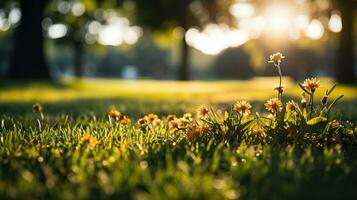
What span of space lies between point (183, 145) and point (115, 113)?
0.90m

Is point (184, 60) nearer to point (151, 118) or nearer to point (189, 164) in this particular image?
point (151, 118)

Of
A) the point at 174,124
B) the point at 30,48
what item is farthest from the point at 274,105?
the point at 30,48

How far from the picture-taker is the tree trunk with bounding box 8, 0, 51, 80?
2055 centimetres

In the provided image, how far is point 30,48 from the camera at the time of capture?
68.3 ft

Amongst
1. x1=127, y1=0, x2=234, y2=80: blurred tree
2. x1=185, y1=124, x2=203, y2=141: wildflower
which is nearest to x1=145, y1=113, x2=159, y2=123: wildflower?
x1=185, y1=124, x2=203, y2=141: wildflower

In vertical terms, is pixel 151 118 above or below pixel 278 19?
below

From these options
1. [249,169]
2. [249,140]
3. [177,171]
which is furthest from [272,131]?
[177,171]

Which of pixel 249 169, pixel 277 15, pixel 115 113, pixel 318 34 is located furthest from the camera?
pixel 318 34

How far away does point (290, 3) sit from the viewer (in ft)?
71.9

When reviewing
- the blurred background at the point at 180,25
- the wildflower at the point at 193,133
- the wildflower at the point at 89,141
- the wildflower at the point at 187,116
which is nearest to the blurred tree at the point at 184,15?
the blurred background at the point at 180,25

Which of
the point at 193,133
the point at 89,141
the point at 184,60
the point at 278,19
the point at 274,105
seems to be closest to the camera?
the point at 89,141

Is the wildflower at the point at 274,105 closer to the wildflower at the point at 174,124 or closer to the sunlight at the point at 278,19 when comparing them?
the wildflower at the point at 174,124

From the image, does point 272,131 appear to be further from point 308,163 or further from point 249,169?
point 249,169

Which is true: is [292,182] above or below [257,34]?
below
